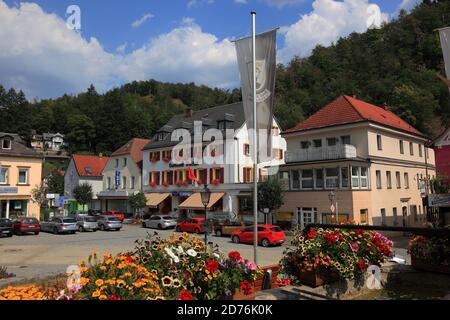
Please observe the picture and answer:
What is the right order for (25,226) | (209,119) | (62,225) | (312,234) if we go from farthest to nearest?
(209,119) → (62,225) → (25,226) → (312,234)

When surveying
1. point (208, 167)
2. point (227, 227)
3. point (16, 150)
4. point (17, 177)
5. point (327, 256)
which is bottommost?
point (227, 227)

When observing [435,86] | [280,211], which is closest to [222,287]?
[280,211]

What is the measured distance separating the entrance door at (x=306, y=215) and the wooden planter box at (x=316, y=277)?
2534 centimetres

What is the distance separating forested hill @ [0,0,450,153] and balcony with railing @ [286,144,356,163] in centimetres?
3047

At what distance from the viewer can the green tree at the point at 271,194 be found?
3164 cm

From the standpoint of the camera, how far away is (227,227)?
105 ft

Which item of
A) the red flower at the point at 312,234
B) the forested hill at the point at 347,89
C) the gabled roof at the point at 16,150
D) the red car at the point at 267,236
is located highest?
the forested hill at the point at 347,89

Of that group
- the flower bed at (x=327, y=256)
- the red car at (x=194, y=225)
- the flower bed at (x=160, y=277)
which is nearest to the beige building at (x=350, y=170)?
the red car at (x=194, y=225)

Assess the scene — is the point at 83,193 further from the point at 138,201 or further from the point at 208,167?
the point at 208,167

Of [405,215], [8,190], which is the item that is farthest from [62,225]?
[405,215]

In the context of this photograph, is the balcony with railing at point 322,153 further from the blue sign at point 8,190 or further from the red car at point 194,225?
the blue sign at point 8,190

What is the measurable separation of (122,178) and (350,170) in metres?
34.6

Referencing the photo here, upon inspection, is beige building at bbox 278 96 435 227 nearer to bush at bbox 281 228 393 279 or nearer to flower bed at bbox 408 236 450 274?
flower bed at bbox 408 236 450 274

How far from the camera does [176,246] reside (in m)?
5.71
